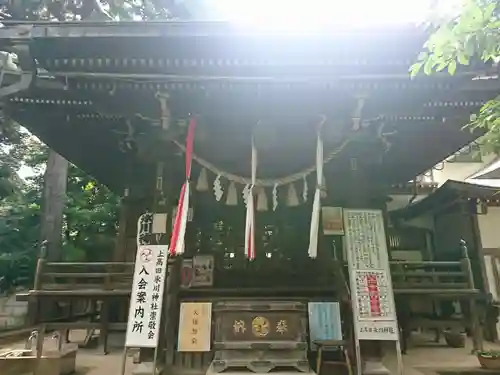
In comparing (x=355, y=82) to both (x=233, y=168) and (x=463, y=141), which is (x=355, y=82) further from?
(x=463, y=141)

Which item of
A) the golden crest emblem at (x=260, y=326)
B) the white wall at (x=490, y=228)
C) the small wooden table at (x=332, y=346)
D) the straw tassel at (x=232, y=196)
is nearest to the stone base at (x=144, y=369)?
the golden crest emblem at (x=260, y=326)

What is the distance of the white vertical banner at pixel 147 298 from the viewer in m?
5.20

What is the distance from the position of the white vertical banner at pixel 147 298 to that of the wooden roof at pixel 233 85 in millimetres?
1721

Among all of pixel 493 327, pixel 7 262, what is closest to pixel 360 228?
pixel 493 327

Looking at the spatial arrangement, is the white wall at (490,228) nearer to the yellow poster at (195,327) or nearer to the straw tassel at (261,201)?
the straw tassel at (261,201)

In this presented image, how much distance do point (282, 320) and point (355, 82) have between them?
3359 millimetres

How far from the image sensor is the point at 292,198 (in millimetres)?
6293

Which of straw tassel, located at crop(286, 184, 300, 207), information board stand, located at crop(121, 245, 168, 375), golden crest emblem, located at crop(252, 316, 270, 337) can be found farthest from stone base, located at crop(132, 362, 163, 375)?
straw tassel, located at crop(286, 184, 300, 207)

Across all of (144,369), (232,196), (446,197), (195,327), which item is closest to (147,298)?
(195,327)

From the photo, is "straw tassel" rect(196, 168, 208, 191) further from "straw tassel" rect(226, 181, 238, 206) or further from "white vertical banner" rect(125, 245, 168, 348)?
"white vertical banner" rect(125, 245, 168, 348)

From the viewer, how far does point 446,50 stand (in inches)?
106

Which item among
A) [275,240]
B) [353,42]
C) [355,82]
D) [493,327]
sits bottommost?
[493,327]

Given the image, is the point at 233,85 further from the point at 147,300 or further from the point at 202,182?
the point at 147,300

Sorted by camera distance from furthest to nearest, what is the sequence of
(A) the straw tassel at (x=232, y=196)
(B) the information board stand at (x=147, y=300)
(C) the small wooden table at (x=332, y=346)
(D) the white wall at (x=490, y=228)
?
1. (D) the white wall at (x=490, y=228)
2. (A) the straw tassel at (x=232, y=196)
3. (C) the small wooden table at (x=332, y=346)
4. (B) the information board stand at (x=147, y=300)
